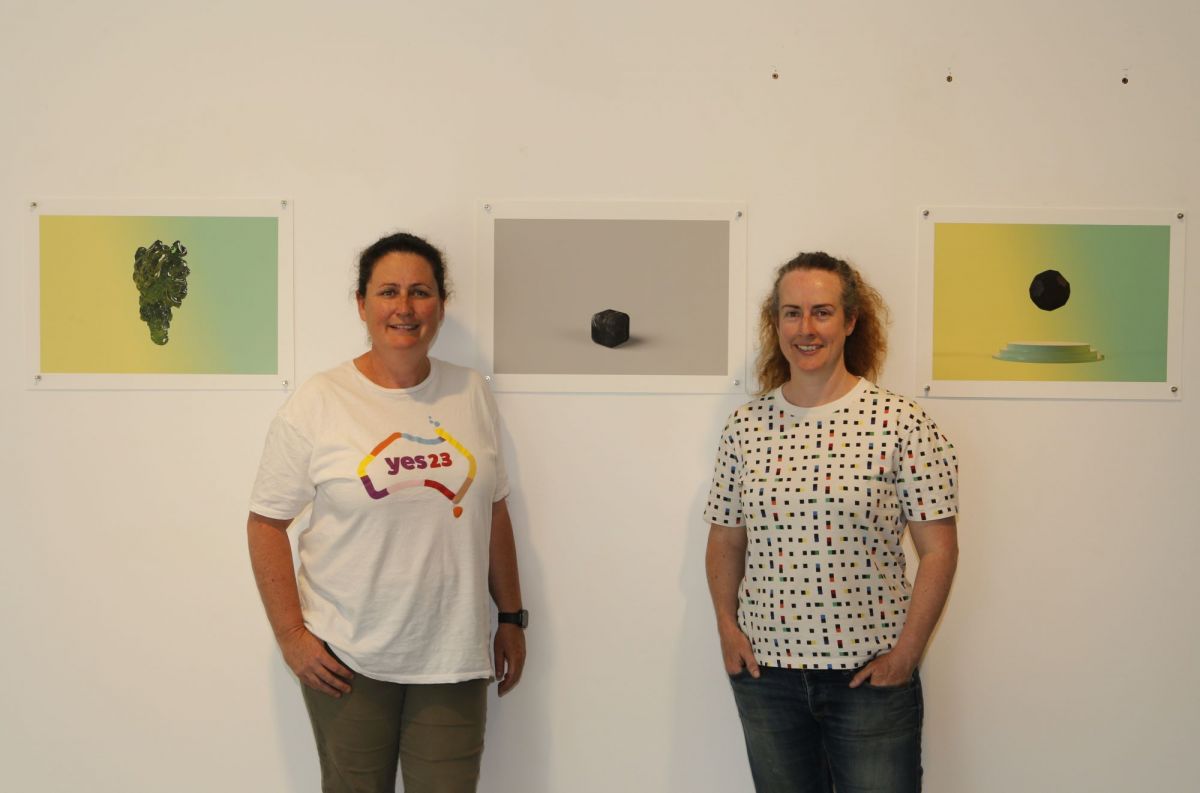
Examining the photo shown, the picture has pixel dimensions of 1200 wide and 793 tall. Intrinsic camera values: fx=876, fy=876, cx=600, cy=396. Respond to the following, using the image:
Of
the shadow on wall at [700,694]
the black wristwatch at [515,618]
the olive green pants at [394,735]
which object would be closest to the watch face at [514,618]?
the black wristwatch at [515,618]

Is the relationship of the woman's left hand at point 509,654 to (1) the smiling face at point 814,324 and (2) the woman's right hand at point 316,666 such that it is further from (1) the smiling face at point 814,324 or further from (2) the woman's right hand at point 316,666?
(1) the smiling face at point 814,324

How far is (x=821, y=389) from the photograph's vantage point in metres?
1.85

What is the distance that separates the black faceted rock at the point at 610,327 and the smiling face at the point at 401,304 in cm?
43

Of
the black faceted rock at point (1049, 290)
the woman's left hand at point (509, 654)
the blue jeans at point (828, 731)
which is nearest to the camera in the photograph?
the blue jeans at point (828, 731)

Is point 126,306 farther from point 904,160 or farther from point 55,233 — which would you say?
point 904,160

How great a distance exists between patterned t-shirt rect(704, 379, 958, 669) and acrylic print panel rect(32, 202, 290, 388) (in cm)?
127

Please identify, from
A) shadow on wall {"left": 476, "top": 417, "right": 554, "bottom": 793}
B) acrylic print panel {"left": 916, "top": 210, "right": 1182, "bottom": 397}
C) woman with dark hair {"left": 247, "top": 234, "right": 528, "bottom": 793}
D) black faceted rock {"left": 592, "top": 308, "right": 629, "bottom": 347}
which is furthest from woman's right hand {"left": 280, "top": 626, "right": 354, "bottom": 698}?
acrylic print panel {"left": 916, "top": 210, "right": 1182, "bottom": 397}

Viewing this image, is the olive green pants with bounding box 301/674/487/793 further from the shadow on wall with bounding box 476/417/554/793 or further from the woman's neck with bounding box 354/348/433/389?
the woman's neck with bounding box 354/348/433/389

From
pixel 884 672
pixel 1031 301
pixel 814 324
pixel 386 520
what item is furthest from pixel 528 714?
pixel 1031 301

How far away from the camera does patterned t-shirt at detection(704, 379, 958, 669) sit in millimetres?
1744

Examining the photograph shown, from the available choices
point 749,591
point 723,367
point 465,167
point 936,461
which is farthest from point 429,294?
point 936,461

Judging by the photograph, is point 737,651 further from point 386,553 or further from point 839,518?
point 386,553

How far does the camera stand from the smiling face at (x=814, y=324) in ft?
5.93

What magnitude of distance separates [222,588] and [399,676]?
71 cm
